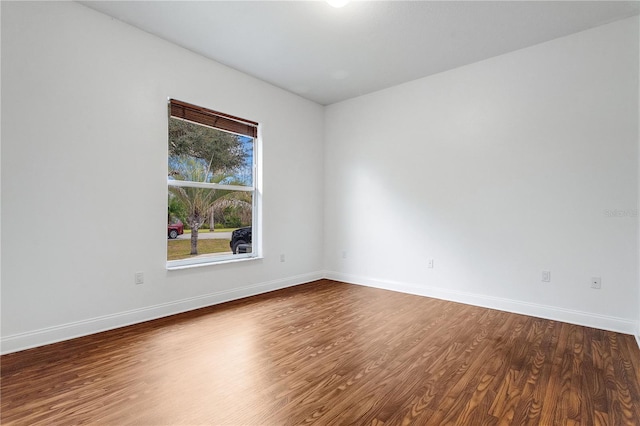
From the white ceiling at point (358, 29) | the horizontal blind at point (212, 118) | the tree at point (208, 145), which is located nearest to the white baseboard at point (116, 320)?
the tree at point (208, 145)

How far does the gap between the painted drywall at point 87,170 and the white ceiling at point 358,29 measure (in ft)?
1.14

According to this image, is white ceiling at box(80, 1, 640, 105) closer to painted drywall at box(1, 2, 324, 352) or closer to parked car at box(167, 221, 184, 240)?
painted drywall at box(1, 2, 324, 352)

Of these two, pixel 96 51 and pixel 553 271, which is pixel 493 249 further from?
pixel 96 51

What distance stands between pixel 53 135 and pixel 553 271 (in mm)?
4803

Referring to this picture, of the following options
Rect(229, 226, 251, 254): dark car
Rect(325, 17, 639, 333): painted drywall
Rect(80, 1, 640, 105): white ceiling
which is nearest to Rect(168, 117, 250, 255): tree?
Rect(229, 226, 251, 254): dark car

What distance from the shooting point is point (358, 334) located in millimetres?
2859

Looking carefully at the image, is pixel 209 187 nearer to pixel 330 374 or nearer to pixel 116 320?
pixel 116 320

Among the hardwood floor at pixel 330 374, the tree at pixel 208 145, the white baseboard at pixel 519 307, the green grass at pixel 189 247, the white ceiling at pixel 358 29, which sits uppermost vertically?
the white ceiling at pixel 358 29

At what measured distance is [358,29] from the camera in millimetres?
3135

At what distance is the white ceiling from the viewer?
2787mm

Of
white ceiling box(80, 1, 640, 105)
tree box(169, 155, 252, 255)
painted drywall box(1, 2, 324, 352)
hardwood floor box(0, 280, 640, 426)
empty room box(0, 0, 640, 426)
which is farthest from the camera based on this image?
tree box(169, 155, 252, 255)

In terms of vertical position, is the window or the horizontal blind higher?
the horizontal blind

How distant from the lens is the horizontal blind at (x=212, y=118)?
3525 mm

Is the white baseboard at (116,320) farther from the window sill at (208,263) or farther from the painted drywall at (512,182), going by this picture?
the painted drywall at (512,182)
